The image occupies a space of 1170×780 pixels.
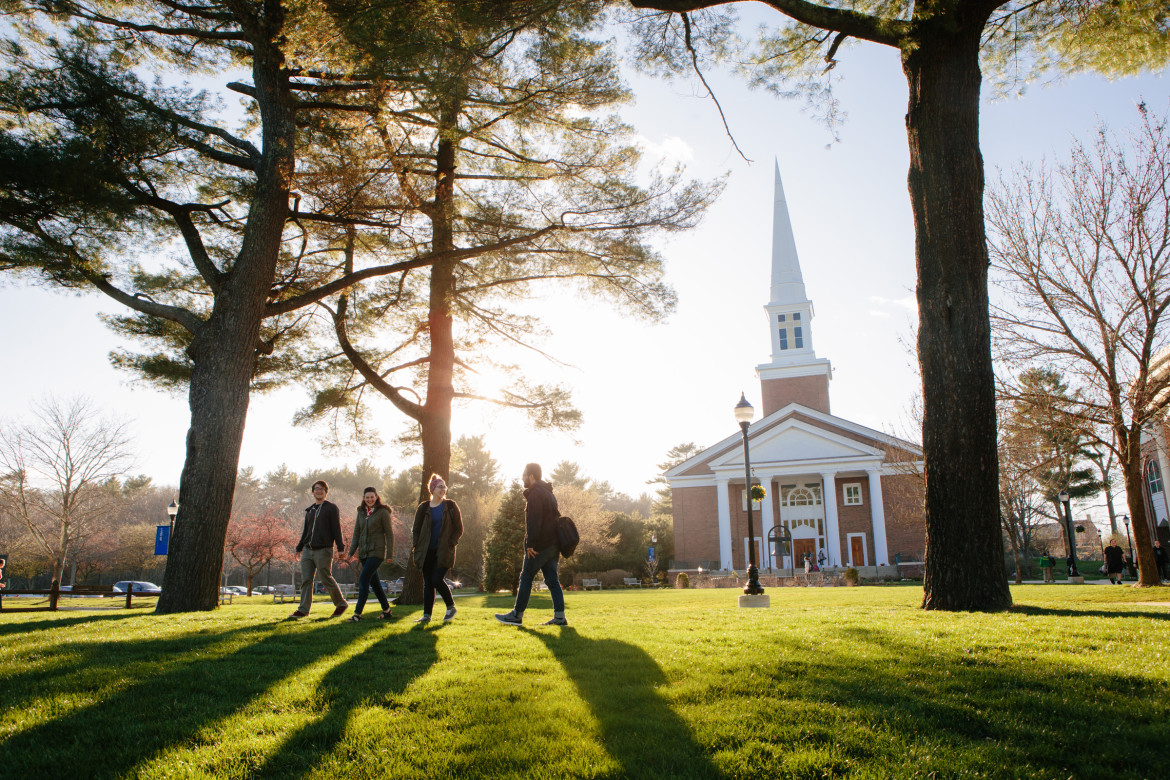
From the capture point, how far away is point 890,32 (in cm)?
841

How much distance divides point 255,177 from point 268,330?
3.37m

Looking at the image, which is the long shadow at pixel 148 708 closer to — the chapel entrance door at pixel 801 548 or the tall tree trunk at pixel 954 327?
the tall tree trunk at pixel 954 327

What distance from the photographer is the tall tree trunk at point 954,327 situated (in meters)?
7.38

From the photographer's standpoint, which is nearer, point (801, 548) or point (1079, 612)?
point (1079, 612)

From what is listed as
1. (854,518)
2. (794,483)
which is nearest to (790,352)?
(794,483)

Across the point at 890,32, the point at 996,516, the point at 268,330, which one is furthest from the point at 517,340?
the point at 996,516

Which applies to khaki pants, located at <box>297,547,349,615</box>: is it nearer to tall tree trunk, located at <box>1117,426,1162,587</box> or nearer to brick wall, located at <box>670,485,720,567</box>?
tall tree trunk, located at <box>1117,426,1162,587</box>

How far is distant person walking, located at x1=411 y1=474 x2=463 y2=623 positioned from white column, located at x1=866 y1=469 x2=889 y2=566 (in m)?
33.2

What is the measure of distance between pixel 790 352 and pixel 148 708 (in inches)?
1719

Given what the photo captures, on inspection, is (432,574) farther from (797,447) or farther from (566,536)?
(797,447)

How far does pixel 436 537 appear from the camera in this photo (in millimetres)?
7648

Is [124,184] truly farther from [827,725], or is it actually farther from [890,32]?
[827,725]

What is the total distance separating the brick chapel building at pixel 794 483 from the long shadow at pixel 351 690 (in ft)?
107

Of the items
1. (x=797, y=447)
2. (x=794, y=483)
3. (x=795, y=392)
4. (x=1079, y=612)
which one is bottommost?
(x=1079, y=612)
